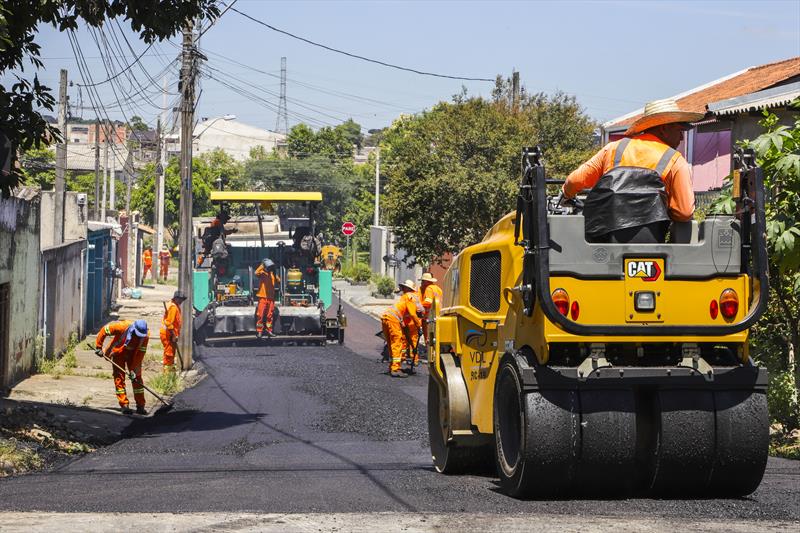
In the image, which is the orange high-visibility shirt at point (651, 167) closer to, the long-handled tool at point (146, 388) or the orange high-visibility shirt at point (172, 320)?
the long-handled tool at point (146, 388)

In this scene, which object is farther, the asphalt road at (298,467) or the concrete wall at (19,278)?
the concrete wall at (19,278)

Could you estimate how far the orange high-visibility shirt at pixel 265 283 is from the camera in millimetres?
24672

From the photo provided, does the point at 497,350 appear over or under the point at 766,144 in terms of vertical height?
under

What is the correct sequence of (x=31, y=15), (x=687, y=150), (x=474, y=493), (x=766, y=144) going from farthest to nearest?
(x=687, y=150) → (x=31, y=15) → (x=766, y=144) → (x=474, y=493)

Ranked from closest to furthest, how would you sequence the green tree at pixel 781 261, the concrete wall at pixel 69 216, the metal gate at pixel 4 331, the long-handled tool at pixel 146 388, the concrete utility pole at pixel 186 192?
1. the green tree at pixel 781 261
2. the long-handled tool at pixel 146 388
3. the metal gate at pixel 4 331
4. the concrete utility pole at pixel 186 192
5. the concrete wall at pixel 69 216

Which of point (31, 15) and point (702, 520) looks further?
point (31, 15)

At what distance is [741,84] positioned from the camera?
28266mm

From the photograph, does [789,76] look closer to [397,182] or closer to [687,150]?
[687,150]

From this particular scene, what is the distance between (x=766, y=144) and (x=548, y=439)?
4.59 m

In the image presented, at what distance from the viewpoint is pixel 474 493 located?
26.3 feet

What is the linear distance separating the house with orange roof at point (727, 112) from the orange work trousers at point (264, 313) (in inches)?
317

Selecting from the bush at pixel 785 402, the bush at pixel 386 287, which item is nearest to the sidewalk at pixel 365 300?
the bush at pixel 386 287

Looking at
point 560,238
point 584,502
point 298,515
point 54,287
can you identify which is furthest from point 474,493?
point 54,287

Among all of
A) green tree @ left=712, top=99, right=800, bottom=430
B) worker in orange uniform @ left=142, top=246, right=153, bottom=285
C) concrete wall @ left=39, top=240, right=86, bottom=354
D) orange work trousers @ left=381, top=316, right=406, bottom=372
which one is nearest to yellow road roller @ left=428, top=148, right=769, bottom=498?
green tree @ left=712, top=99, right=800, bottom=430
